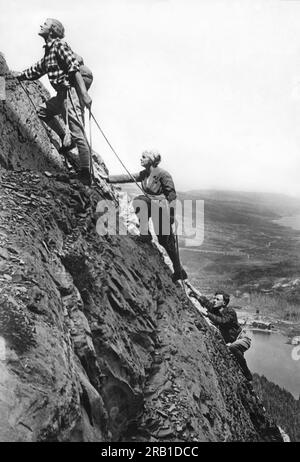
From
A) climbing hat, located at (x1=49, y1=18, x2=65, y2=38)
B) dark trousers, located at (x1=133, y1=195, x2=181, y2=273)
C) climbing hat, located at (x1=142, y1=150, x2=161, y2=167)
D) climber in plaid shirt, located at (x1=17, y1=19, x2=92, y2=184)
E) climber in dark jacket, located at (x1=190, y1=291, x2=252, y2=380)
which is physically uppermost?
climbing hat, located at (x1=49, y1=18, x2=65, y2=38)

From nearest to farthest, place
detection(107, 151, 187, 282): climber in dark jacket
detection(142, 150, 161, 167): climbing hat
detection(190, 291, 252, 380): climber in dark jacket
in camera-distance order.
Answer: detection(107, 151, 187, 282): climber in dark jacket → detection(142, 150, 161, 167): climbing hat → detection(190, 291, 252, 380): climber in dark jacket

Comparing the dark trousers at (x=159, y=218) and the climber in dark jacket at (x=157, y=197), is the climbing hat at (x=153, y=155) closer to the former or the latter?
the climber in dark jacket at (x=157, y=197)

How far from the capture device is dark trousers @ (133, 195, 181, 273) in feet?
32.2

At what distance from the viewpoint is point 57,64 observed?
8805 mm

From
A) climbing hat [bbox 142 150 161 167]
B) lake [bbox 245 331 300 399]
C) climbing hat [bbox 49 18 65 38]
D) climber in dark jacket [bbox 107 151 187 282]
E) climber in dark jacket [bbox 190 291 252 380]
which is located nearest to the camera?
climbing hat [bbox 49 18 65 38]

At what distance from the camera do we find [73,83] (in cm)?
891

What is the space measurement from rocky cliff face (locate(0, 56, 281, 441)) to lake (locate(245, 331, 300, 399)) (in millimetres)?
70060

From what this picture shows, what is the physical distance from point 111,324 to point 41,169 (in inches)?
141

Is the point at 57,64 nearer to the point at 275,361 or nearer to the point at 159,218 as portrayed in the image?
the point at 159,218

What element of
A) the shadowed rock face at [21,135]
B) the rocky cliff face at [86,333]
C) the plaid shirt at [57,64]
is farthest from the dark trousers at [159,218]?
the plaid shirt at [57,64]

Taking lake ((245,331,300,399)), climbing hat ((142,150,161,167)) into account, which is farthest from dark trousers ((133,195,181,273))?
lake ((245,331,300,399))

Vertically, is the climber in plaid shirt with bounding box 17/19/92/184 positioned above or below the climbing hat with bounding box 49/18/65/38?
below

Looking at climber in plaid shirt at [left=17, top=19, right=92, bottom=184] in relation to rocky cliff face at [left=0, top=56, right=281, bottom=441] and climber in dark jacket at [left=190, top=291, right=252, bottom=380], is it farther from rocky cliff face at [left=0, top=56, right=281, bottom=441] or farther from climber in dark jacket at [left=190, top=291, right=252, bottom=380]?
climber in dark jacket at [left=190, top=291, right=252, bottom=380]

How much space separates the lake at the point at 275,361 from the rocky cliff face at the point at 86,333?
70060 mm
